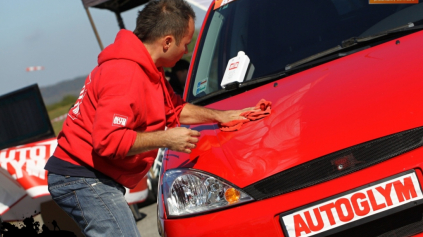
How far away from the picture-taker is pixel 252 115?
9.05 ft

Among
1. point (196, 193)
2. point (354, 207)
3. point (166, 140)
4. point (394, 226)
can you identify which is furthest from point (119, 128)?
point (394, 226)

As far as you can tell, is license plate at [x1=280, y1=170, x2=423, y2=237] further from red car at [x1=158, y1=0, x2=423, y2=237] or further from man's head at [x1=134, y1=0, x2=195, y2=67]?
man's head at [x1=134, y1=0, x2=195, y2=67]

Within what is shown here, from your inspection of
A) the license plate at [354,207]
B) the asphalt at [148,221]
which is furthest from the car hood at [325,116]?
the asphalt at [148,221]

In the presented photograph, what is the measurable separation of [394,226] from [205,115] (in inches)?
46.9

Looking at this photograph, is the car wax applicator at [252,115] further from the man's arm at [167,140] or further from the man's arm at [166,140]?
the man's arm at [166,140]

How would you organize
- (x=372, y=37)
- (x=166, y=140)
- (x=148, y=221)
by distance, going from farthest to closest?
1. (x=148, y=221)
2. (x=372, y=37)
3. (x=166, y=140)

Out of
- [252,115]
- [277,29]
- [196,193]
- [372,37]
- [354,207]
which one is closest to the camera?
[354,207]

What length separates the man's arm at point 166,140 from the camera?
230 centimetres

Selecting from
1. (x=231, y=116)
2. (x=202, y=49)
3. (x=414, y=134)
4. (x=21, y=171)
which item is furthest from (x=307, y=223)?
(x=21, y=171)

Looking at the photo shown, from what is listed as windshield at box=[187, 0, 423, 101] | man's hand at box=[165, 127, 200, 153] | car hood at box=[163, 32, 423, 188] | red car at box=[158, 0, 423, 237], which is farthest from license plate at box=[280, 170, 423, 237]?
windshield at box=[187, 0, 423, 101]

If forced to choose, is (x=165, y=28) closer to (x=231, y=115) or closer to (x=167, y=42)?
(x=167, y=42)

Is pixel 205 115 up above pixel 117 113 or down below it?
below

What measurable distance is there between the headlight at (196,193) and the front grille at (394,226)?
46 centimetres

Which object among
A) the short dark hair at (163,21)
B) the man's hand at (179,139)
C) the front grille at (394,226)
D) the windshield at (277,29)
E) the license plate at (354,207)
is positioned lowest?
the front grille at (394,226)
